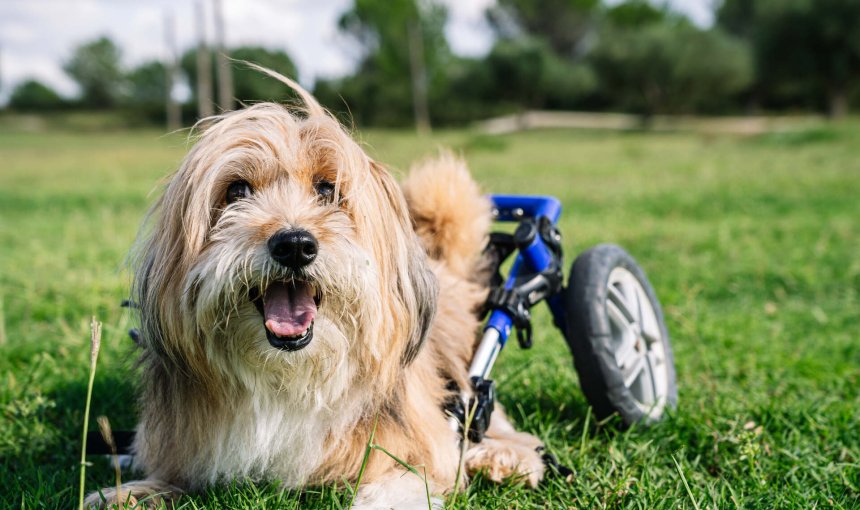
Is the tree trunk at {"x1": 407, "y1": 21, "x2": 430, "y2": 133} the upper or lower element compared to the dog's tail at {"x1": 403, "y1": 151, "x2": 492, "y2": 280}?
upper

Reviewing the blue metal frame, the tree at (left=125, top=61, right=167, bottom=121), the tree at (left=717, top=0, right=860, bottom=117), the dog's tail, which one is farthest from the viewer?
the tree at (left=125, top=61, right=167, bottom=121)

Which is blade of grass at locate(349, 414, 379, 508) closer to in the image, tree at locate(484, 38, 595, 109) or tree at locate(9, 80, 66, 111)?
tree at locate(484, 38, 595, 109)

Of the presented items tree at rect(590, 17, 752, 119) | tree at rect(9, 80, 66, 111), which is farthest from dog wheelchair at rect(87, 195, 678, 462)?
tree at rect(9, 80, 66, 111)

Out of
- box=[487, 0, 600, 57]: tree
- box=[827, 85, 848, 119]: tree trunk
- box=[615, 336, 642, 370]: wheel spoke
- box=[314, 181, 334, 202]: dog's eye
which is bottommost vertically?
box=[615, 336, 642, 370]: wheel spoke

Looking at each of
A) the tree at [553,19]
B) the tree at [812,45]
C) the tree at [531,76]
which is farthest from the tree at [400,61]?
the tree at [812,45]

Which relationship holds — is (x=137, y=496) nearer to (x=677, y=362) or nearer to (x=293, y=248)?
(x=293, y=248)

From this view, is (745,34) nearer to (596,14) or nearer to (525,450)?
(596,14)

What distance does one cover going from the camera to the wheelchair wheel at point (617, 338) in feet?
9.42

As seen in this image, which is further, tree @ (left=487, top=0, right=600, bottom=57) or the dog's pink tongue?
tree @ (left=487, top=0, right=600, bottom=57)

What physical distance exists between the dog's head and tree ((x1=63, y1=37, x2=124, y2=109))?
74.4 m

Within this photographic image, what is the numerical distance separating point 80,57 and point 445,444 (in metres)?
90.4

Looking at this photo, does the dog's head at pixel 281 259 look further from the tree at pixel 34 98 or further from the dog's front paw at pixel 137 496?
the tree at pixel 34 98

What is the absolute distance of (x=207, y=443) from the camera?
2.40 meters

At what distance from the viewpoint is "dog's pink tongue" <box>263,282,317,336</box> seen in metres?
2.16
